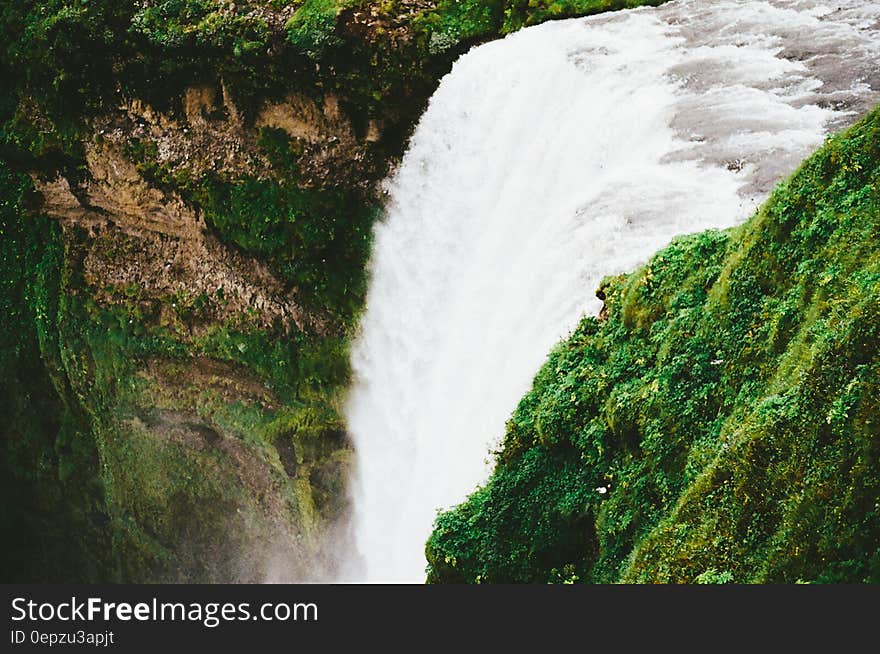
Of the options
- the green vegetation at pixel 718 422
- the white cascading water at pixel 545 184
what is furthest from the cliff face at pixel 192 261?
the green vegetation at pixel 718 422

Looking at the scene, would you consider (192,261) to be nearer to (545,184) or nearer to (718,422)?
(545,184)

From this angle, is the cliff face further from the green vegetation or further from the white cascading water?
the green vegetation

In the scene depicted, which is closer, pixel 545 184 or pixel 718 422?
pixel 718 422

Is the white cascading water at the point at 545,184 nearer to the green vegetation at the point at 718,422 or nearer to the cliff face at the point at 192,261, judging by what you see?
the green vegetation at the point at 718,422

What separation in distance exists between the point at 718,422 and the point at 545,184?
18.3ft

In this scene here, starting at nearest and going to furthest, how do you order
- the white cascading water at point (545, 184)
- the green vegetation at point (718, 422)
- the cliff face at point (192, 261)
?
the green vegetation at point (718, 422) → the white cascading water at point (545, 184) → the cliff face at point (192, 261)

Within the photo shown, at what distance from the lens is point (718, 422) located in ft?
23.3

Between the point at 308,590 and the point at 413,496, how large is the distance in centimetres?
669

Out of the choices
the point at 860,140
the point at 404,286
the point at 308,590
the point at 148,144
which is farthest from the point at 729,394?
the point at 148,144

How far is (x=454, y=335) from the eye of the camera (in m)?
13.3

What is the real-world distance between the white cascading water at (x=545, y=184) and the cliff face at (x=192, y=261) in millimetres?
1227

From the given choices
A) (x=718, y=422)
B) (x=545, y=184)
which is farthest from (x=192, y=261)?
(x=718, y=422)

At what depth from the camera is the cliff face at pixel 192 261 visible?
1594cm

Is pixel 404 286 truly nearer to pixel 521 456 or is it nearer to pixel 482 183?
pixel 482 183
